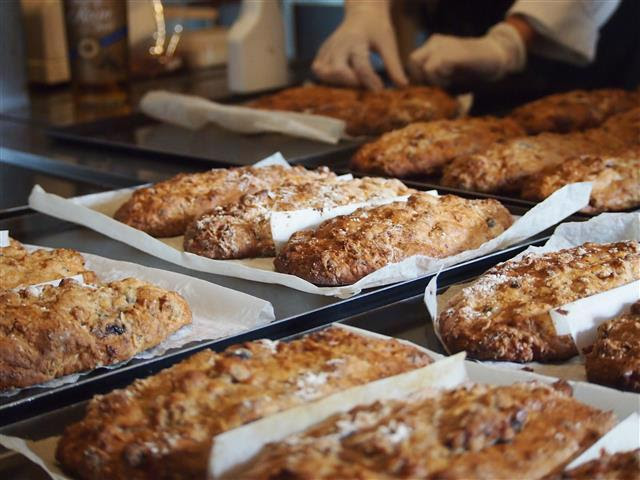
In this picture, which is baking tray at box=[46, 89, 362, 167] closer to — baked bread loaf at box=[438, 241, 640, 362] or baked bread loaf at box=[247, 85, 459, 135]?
baked bread loaf at box=[247, 85, 459, 135]

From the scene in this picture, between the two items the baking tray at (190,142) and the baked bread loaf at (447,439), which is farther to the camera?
the baking tray at (190,142)

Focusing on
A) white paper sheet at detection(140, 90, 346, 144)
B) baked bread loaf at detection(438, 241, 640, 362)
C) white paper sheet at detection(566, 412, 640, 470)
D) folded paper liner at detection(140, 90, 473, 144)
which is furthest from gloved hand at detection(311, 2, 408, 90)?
white paper sheet at detection(566, 412, 640, 470)

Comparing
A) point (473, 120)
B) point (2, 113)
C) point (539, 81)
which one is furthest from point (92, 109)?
point (539, 81)

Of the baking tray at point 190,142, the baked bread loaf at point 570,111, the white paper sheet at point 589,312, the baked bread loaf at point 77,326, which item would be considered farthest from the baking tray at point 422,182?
the baked bread loaf at point 77,326

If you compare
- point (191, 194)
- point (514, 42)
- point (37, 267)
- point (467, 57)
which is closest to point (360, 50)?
point (467, 57)

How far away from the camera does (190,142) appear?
9.00 feet

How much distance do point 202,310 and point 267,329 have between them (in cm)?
16

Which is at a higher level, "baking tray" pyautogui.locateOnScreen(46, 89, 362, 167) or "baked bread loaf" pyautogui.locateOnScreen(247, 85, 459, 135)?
"baked bread loaf" pyautogui.locateOnScreen(247, 85, 459, 135)

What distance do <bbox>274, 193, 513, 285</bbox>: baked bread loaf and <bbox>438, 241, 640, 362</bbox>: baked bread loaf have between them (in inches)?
9.0

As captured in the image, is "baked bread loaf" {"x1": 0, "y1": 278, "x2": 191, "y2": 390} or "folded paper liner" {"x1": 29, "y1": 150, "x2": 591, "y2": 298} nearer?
"baked bread loaf" {"x1": 0, "y1": 278, "x2": 191, "y2": 390}

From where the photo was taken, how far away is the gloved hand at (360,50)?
333 cm

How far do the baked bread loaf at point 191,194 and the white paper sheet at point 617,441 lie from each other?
117 centimetres

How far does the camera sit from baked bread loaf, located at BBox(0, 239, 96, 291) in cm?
160

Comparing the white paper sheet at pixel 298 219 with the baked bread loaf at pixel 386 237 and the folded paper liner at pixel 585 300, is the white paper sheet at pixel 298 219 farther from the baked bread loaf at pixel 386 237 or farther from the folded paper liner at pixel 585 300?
the folded paper liner at pixel 585 300
